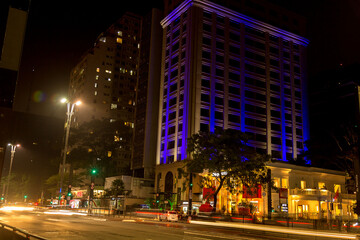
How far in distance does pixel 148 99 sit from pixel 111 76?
48421mm

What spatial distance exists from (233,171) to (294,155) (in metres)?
39.4

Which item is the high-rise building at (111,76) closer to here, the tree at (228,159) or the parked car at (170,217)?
the tree at (228,159)

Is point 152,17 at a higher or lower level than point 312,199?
higher

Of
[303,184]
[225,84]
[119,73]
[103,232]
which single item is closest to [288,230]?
[103,232]

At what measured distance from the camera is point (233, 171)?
4869cm

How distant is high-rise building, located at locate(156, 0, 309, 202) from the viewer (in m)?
72.2

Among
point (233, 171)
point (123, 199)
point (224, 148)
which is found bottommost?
point (123, 199)

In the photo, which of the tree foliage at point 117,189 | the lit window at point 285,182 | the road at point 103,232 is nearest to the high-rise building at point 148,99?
the tree foliage at point 117,189

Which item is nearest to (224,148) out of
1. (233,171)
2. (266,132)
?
(233,171)

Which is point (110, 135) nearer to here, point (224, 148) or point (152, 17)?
point (152, 17)

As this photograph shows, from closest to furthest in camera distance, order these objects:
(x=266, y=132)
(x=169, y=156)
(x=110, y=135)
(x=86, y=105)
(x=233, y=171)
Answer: (x=233, y=171) → (x=169, y=156) → (x=266, y=132) → (x=110, y=135) → (x=86, y=105)

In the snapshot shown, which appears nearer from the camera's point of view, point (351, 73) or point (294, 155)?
point (294, 155)

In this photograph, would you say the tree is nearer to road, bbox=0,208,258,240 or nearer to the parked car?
the parked car

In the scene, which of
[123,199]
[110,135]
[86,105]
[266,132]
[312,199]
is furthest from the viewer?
[86,105]
